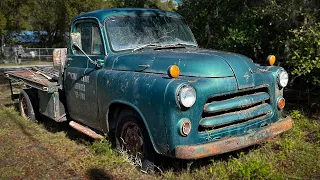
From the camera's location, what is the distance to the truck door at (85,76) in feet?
17.4

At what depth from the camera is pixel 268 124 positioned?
4641 millimetres

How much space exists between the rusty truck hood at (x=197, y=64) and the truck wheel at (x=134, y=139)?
607 millimetres

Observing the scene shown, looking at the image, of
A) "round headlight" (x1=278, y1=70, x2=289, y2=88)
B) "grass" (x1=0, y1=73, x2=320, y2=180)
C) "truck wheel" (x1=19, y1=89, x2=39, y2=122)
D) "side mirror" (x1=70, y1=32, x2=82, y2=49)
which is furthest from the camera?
"truck wheel" (x1=19, y1=89, x2=39, y2=122)

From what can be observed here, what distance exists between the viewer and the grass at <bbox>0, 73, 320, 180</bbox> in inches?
169

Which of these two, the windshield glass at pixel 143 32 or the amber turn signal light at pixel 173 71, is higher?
the windshield glass at pixel 143 32

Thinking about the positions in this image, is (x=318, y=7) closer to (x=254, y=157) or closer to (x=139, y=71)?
(x=254, y=157)

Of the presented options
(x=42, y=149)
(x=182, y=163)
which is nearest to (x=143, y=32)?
(x=182, y=163)

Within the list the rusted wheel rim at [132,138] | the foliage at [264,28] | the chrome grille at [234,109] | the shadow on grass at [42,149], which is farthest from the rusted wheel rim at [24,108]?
the chrome grille at [234,109]

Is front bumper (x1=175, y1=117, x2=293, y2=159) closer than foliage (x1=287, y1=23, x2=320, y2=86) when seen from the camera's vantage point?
Yes

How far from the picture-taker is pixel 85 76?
5457 mm

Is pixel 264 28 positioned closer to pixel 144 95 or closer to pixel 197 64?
pixel 197 64

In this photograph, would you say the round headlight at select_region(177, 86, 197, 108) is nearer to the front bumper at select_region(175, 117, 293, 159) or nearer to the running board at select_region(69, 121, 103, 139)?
the front bumper at select_region(175, 117, 293, 159)

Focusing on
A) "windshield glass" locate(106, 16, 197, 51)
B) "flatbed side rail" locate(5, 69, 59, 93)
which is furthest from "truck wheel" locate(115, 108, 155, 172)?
"flatbed side rail" locate(5, 69, 59, 93)

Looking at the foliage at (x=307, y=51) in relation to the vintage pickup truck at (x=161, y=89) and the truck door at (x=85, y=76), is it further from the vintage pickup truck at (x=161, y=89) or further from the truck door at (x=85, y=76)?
the truck door at (x=85, y=76)
